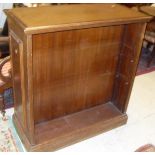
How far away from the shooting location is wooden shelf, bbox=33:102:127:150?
1905 mm

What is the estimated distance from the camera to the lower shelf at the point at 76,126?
6.17 feet

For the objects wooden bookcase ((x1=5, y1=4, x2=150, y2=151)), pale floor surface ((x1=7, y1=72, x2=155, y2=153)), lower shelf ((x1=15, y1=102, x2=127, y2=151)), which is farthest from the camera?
pale floor surface ((x1=7, y1=72, x2=155, y2=153))

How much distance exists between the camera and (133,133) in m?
2.17

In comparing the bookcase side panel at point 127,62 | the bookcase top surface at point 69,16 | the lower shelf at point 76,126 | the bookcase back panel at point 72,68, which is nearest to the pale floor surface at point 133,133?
the lower shelf at point 76,126

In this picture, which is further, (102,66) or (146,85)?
(146,85)

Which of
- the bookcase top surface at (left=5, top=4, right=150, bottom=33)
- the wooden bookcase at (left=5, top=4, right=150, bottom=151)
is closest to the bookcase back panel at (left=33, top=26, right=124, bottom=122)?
the wooden bookcase at (left=5, top=4, right=150, bottom=151)

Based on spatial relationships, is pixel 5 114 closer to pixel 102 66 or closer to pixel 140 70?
pixel 102 66

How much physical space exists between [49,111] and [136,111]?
3.12ft

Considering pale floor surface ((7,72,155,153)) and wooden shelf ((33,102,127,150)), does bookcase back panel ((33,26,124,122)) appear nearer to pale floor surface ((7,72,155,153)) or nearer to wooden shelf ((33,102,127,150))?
wooden shelf ((33,102,127,150))

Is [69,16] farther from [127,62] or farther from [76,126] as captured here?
[76,126]

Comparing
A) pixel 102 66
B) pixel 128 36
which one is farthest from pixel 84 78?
pixel 128 36

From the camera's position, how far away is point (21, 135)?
1951 mm

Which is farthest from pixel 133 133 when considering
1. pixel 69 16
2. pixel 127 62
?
pixel 69 16

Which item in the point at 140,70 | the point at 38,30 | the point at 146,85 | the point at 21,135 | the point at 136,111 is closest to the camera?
the point at 38,30
